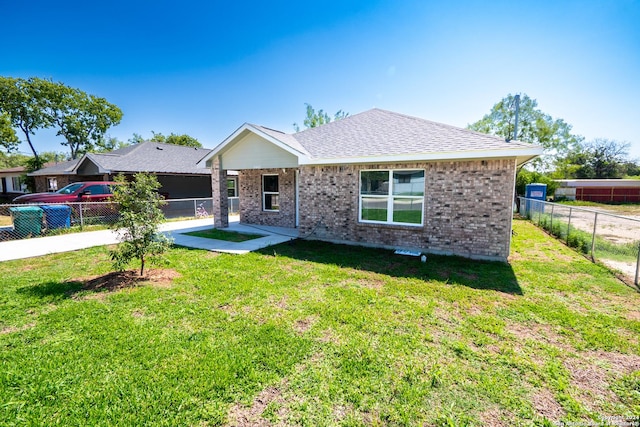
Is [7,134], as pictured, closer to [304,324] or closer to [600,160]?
[304,324]

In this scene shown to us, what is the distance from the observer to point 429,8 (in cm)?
898

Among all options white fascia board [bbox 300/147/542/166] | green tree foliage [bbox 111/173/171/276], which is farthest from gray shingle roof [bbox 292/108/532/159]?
green tree foliage [bbox 111/173/171/276]

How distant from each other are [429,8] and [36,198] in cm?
1772

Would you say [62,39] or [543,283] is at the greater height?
[62,39]

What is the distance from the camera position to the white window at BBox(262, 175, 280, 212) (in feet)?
40.8

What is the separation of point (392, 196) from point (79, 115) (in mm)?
42916

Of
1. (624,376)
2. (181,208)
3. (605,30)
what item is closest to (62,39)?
(181,208)

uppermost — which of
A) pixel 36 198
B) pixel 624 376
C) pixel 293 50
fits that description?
pixel 293 50

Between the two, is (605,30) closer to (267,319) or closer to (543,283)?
(543,283)

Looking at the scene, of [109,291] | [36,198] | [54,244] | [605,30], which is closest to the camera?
[109,291]

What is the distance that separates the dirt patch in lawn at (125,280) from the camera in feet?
17.7

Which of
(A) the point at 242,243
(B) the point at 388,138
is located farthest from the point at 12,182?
(B) the point at 388,138

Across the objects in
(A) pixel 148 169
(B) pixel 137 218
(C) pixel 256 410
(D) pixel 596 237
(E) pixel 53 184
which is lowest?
(C) pixel 256 410

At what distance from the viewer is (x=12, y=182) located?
29.6 m
